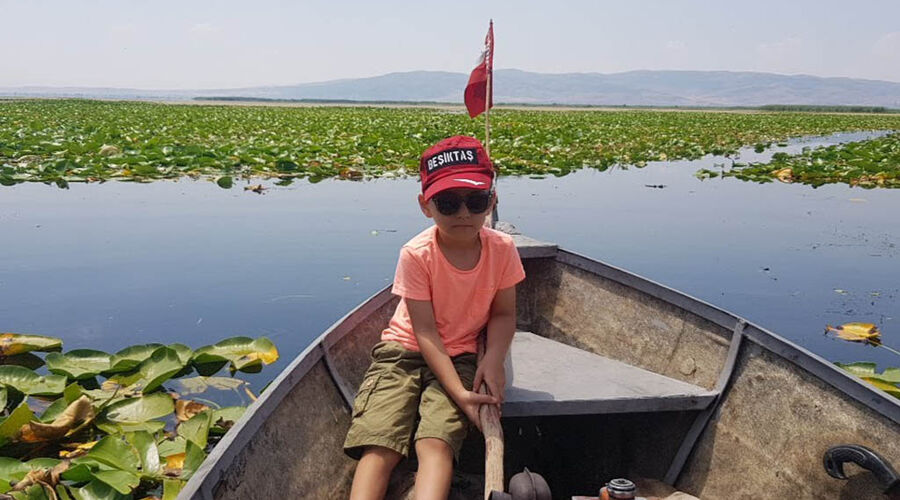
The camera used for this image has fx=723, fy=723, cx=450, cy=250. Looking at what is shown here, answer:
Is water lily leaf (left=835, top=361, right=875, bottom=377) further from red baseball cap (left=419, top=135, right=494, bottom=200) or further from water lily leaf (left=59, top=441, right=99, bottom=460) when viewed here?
water lily leaf (left=59, top=441, right=99, bottom=460)

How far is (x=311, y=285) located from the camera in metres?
6.35

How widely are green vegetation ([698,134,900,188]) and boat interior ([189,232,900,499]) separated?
10.6 m

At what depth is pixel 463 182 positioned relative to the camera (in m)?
2.29

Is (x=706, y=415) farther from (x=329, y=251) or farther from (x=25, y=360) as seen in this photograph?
(x=329, y=251)

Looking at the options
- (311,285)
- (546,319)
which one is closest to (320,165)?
(311,285)

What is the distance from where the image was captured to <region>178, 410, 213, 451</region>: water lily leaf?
3.12m

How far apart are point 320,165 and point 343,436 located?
35.5 feet

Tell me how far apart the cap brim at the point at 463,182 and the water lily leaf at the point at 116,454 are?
164 centimetres

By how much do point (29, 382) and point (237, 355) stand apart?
1067 mm

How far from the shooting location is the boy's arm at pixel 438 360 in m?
2.34

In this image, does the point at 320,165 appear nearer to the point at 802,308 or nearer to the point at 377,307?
the point at 802,308

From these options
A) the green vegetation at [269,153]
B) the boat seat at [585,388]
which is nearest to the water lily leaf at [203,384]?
the boat seat at [585,388]

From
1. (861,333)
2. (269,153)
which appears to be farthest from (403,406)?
(269,153)

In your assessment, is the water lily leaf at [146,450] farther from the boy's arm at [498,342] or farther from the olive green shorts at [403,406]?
the boy's arm at [498,342]
